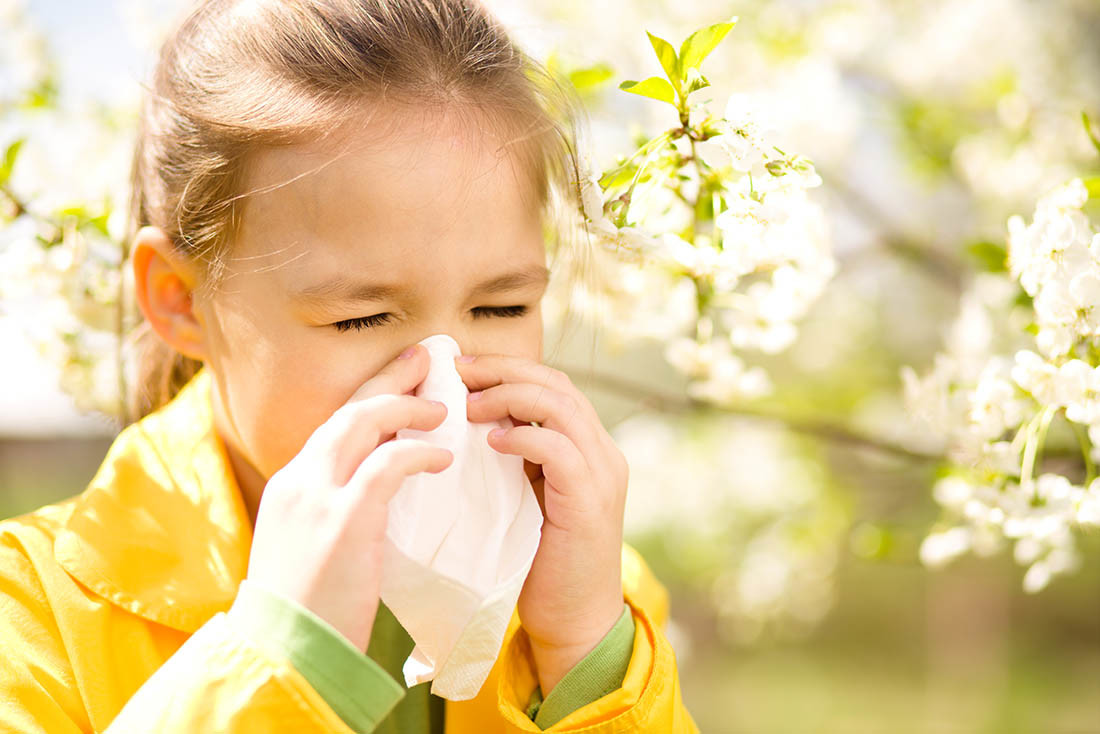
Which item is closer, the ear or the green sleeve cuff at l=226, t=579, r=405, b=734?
the green sleeve cuff at l=226, t=579, r=405, b=734

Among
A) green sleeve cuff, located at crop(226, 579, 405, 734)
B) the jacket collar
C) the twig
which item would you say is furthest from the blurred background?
green sleeve cuff, located at crop(226, 579, 405, 734)

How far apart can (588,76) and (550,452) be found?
405mm

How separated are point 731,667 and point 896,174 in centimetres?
193

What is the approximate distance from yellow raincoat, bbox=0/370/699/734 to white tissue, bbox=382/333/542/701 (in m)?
0.08

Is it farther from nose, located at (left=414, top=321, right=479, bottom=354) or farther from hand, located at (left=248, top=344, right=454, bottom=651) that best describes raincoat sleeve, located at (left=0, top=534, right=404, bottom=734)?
nose, located at (left=414, top=321, right=479, bottom=354)

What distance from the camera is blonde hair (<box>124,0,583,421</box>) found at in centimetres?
88

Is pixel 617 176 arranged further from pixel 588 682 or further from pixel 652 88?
pixel 588 682

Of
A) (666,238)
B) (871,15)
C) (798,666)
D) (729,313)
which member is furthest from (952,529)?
(798,666)

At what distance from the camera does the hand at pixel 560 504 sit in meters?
0.86

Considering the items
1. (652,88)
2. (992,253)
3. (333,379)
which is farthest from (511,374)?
(992,253)

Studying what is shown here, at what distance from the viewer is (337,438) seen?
0.77 meters

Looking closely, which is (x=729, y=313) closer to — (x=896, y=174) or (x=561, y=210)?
(x=561, y=210)

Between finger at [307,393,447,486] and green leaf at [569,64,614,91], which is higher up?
green leaf at [569,64,614,91]

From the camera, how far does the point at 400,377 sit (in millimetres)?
812
